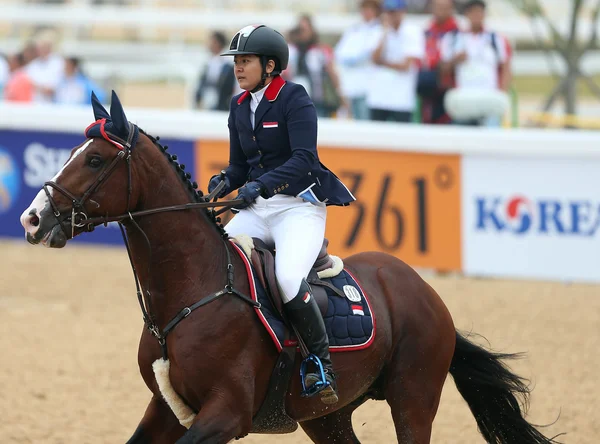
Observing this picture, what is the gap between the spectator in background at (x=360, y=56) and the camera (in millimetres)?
12703

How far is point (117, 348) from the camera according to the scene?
30.3ft

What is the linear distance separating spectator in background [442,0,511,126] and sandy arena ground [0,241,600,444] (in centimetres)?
198

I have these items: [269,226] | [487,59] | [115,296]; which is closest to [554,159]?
[487,59]

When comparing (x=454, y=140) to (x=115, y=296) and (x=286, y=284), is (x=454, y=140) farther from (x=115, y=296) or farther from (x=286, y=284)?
(x=286, y=284)

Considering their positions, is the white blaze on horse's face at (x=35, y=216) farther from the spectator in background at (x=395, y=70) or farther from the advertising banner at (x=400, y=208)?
the spectator in background at (x=395, y=70)

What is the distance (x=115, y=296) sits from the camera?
1123cm

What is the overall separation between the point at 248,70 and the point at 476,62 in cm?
745

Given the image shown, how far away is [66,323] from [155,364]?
17.7 ft

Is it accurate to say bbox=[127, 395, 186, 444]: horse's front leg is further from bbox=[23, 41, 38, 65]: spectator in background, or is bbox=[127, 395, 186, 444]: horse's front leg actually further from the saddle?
bbox=[23, 41, 38, 65]: spectator in background

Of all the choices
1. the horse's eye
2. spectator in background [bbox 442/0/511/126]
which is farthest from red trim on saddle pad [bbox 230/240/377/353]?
spectator in background [bbox 442/0/511/126]

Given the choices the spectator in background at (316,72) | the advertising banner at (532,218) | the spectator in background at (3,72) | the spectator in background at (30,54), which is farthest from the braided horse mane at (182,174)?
the spectator in background at (30,54)

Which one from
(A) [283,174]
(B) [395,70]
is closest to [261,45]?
(A) [283,174]

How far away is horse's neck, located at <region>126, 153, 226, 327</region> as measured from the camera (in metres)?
4.99

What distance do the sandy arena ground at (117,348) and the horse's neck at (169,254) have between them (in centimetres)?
207
